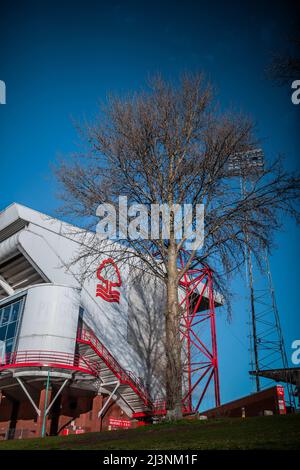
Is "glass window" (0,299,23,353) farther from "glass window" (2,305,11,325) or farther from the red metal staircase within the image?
the red metal staircase

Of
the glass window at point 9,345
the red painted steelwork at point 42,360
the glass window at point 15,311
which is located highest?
the glass window at point 15,311

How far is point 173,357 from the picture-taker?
13.3 metres

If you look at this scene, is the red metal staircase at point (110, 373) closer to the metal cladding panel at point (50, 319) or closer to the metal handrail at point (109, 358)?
the metal handrail at point (109, 358)

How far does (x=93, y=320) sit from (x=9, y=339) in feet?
18.8

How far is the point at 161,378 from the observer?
110ft

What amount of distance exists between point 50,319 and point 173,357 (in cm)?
1545

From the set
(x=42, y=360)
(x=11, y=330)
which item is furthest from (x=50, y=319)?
(x=11, y=330)

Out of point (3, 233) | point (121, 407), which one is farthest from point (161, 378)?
point (3, 233)

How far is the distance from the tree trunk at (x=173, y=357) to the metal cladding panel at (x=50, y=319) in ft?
47.1

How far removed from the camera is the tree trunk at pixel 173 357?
12969 mm

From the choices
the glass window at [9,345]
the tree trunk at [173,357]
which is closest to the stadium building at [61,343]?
the glass window at [9,345]

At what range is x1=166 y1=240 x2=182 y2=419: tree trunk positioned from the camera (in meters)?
13.0
